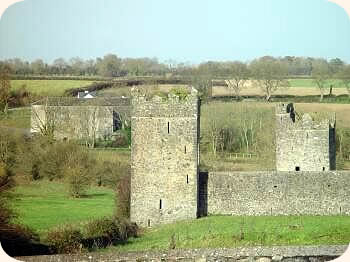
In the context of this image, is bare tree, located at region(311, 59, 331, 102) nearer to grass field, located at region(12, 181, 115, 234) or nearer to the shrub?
grass field, located at region(12, 181, 115, 234)

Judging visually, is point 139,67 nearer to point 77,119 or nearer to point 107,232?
point 77,119

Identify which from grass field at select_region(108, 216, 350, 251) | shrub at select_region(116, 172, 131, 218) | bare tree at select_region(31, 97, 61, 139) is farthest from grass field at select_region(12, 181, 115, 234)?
bare tree at select_region(31, 97, 61, 139)

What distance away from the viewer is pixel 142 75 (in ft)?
161

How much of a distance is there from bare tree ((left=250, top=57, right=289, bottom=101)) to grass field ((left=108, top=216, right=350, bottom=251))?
25.1m

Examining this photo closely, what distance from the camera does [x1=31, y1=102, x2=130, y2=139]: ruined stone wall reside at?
3962 cm

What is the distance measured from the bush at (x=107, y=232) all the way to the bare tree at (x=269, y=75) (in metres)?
25.9

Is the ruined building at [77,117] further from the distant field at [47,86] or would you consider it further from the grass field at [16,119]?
the distant field at [47,86]

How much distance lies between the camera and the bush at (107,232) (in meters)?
17.8

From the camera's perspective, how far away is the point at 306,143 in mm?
22516

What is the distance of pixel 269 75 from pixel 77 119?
1224 cm

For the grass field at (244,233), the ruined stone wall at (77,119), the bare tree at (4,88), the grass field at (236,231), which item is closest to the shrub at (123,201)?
the grass field at (236,231)

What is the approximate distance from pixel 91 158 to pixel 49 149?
6.24 feet

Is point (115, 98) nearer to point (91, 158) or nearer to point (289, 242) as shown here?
point (91, 158)

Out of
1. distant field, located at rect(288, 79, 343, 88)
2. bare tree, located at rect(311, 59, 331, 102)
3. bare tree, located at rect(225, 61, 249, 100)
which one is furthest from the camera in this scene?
bare tree, located at rect(225, 61, 249, 100)
